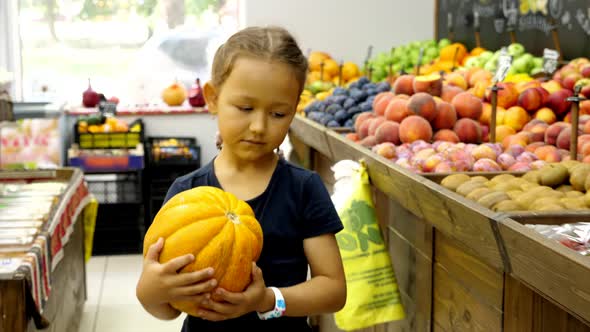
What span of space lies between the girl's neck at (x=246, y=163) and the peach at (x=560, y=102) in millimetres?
2328

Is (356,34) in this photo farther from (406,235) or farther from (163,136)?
(406,235)

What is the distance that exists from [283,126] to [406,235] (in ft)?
4.60

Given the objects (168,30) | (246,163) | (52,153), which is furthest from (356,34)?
(246,163)

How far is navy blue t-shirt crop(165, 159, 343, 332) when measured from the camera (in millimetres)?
1644

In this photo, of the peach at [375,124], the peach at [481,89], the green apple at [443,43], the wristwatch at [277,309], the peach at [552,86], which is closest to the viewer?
the wristwatch at [277,309]

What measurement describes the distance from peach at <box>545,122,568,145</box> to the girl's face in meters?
1.97

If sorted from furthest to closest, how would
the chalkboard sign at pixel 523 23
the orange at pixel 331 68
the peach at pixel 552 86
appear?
the orange at pixel 331 68 < the chalkboard sign at pixel 523 23 < the peach at pixel 552 86

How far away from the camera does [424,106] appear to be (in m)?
3.62

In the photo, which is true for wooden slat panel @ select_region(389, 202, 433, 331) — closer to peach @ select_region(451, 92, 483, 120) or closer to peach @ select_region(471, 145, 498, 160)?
peach @ select_region(471, 145, 498, 160)

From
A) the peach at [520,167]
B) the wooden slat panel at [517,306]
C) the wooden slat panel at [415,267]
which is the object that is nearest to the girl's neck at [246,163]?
the wooden slat panel at [517,306]

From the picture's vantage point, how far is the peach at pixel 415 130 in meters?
3.51

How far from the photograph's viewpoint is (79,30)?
773 centimetres

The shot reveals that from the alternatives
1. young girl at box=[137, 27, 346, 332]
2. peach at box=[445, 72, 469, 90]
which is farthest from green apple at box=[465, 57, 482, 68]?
young girl at box=[137, 27, 346, 332]

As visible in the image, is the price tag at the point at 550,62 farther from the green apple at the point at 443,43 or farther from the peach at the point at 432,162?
the green apple at the point at 443,43
